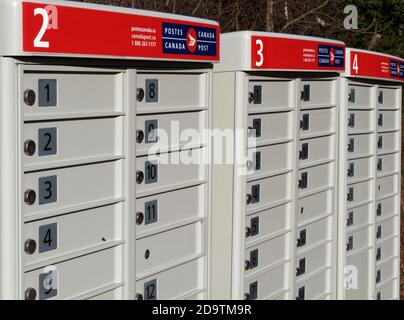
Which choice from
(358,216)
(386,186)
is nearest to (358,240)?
(358,216)

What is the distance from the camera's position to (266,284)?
211 inches

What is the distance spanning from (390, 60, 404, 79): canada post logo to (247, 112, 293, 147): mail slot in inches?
87.4

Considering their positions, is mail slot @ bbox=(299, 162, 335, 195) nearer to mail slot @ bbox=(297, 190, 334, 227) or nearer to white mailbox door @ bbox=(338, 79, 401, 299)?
mail slot @ bbox=(297, 190, 334, 227)

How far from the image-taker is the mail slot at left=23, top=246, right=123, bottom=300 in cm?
365

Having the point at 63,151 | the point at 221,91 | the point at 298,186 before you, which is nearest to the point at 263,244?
the point at 298,186

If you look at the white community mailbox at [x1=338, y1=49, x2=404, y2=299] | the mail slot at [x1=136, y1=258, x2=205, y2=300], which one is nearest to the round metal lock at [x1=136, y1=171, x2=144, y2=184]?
the mail slot at [x1=136, y1=258, x2=205, y2=300]

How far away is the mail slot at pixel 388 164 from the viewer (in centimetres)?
737

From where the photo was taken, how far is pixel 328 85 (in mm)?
6148

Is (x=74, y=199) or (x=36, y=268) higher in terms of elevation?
(x=74, y=199)

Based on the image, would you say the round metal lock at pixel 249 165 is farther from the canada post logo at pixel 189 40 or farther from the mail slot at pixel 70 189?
the mail slot at pixel 70 189

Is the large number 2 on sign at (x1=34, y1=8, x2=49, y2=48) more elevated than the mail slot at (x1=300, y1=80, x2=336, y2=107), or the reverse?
the large number 2 on sign at (x1=34, y1=8, x2=49, y2=48)

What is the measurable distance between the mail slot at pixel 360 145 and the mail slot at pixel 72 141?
9.41ft

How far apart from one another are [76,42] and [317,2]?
9819mm

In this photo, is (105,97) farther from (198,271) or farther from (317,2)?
(317,2)
